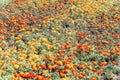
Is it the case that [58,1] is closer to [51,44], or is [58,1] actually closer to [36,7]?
[36,7]

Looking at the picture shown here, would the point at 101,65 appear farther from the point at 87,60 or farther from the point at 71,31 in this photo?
the point at 71,31

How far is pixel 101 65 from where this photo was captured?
7371 mm

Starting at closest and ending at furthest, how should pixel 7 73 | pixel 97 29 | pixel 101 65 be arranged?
pixel 7 73 → pixel 101 65 → pixel 97 29

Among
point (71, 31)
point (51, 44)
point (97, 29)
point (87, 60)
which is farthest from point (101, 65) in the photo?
point (97, 29)

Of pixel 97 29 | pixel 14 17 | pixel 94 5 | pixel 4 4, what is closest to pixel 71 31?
pixel 97 29

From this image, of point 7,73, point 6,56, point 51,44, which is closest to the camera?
point 7,73

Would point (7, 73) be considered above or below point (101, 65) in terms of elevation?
above

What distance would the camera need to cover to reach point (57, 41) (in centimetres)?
830

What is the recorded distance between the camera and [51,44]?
807 cm

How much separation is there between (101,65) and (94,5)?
5973mm

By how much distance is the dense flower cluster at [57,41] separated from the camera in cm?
648

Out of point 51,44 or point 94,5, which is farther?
point 94,5

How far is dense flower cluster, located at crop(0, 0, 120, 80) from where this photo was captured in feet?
21.3

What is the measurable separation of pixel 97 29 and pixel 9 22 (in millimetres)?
2770
